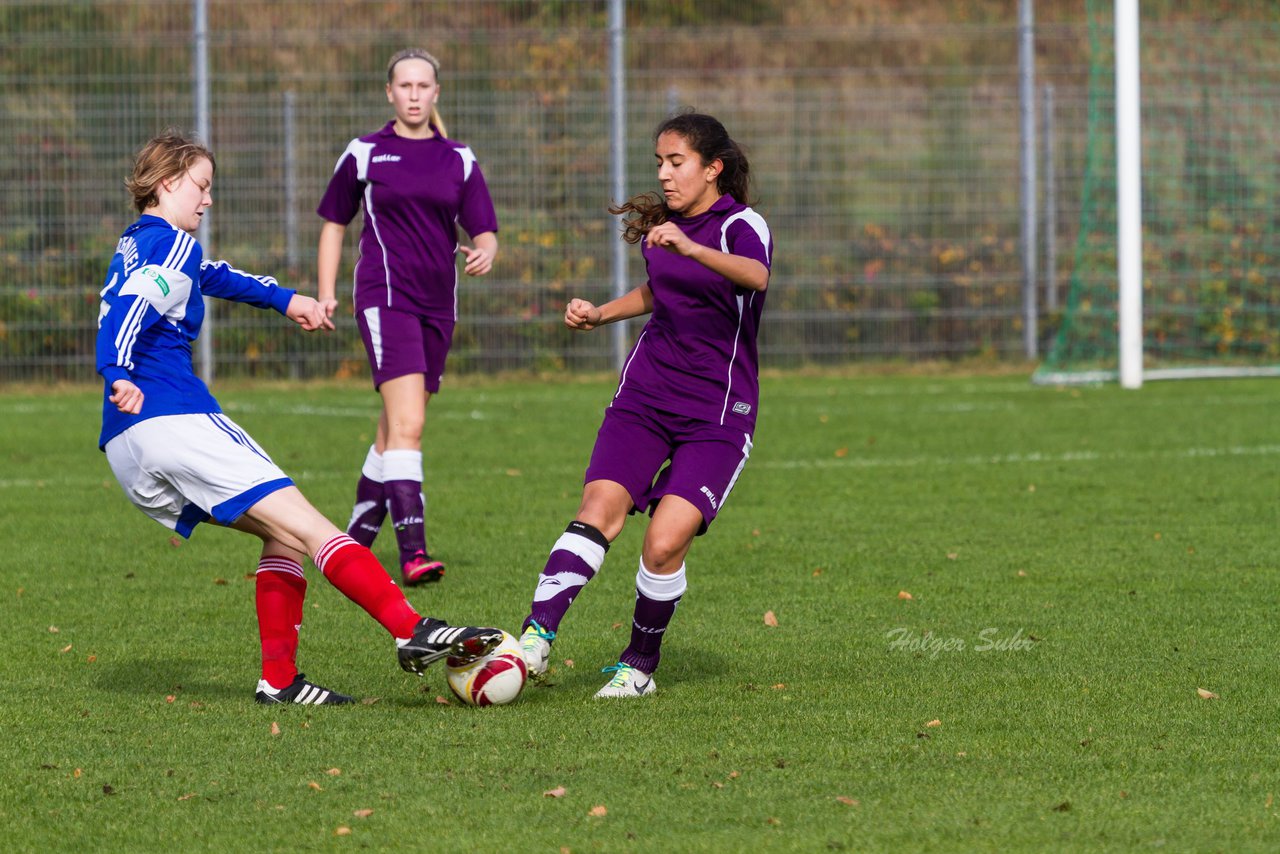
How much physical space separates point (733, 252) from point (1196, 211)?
42.4 ft

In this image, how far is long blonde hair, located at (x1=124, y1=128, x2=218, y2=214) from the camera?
5125 millimetres

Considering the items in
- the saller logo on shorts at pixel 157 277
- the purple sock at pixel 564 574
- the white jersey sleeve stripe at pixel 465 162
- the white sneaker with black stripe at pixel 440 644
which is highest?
the white jersey sleeve stripe at pixel 465 162

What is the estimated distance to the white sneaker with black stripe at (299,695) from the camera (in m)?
5.14

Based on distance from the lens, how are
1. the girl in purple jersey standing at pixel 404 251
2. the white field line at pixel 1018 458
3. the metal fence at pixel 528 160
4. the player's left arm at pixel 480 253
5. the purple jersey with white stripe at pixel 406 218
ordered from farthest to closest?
the metal fence at pixel 528 160, the white field line at pixel 1018 458, the purple jersey with white stripe at pixel 406 218, the girl in purple jersey standing at pixel 404 251, the player's left arm at pixel 480 253

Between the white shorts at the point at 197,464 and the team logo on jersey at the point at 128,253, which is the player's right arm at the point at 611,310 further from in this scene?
the team logo on jersey at the point at 128,253

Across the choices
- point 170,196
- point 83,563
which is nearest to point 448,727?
point 170,196

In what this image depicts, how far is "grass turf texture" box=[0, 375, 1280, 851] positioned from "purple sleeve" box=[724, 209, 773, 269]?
1.25 metres

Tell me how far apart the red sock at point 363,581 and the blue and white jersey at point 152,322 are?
1.78ft

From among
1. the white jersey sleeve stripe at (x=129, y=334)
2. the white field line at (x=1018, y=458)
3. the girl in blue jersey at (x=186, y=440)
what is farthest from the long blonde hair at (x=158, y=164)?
the white field line at (x=1018, y=458)

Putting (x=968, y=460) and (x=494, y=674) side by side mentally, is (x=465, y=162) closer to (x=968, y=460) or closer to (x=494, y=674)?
Result: (x=494, y=674)

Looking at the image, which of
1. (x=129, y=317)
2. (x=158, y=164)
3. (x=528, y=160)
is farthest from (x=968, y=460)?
(x=528, y=160)

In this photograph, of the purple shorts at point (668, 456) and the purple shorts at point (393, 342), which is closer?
the purple shorts at point (668, 456)
